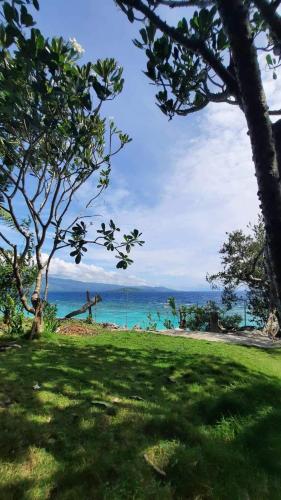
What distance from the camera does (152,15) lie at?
3.18m

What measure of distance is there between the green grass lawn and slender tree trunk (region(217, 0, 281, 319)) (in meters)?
2.29

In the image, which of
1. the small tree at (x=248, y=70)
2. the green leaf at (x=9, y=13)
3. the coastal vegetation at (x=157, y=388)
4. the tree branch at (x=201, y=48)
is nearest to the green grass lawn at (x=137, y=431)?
the coastal vegetation at (x=157, y=388)

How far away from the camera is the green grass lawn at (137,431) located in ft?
10.8

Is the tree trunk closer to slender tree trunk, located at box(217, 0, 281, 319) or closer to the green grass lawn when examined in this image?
the green grass lawn

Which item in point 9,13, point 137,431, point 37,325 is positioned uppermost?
point 9,13

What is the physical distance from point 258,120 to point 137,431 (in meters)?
3.83

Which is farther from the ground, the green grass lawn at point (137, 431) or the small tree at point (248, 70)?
the small tree at point (248, 70)

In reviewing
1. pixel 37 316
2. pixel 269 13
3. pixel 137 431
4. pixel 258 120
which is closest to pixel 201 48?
pixel 269 13

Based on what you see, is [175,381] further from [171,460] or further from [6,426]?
[6,426]

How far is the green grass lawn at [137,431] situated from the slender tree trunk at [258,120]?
2287 mm

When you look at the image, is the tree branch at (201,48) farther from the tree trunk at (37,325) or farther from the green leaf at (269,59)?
the tree trunk at (37,325)

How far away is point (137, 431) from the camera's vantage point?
168 inches

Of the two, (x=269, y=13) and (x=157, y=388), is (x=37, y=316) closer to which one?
(x=157, y=388)

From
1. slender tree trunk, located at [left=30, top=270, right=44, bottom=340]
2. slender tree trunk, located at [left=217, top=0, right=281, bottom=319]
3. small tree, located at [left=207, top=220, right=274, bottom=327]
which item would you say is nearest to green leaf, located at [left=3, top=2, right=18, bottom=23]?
slender tree trunk, located at [left=217, top=0, right=281, bottom=319]
